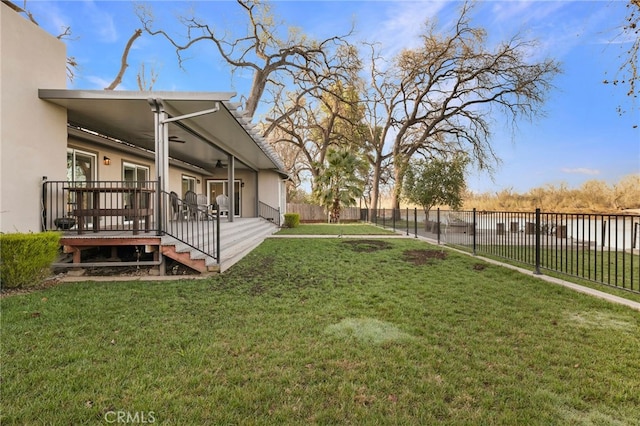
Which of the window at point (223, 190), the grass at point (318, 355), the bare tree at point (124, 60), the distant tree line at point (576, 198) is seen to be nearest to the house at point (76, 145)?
the grass at point (318, 355)

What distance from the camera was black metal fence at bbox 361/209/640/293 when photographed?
5223 millimetres

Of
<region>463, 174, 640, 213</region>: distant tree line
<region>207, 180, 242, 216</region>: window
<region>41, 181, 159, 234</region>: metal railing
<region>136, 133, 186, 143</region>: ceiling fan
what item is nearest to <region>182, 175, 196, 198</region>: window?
<region>207, 180, 242, 216</region>: window

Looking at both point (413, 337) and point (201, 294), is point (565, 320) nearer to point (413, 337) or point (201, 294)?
point (413, 337)

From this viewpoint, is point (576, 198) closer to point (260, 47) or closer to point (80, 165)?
point (260, 47)

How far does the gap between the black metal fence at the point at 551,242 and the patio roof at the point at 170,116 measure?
6.31 m

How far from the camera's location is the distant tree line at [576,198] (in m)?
15.9

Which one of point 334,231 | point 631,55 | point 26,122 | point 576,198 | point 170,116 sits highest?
point 631,55

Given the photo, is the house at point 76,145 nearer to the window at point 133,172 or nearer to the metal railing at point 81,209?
the metal railing at point 81,209

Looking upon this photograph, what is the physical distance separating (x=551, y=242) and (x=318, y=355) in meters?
5.69

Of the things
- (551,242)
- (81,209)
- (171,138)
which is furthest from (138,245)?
(551,242)

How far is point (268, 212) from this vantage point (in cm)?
1614

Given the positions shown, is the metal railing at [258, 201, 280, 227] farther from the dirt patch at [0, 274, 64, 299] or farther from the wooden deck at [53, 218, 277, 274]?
the dirt patch at [0, 274, 64, 299]

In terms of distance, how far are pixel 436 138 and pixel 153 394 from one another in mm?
26234

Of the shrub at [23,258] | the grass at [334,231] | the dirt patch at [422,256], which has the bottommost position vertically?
the dirt patch at [422,256]
